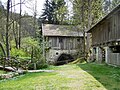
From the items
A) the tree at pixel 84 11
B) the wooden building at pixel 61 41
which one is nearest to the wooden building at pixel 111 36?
the tree at pixel 84 11

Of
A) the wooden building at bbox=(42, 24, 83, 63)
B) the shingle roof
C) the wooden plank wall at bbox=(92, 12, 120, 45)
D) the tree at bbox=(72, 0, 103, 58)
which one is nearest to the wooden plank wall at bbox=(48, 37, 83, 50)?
the wooden building at bbox=(42, 24, 83, 63)

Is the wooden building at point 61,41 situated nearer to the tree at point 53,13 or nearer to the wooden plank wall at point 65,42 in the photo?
the wooden plank wall at point 65,42

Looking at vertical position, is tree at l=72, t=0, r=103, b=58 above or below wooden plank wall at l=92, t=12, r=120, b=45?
above

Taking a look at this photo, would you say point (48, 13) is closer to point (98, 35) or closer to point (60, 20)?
point (60, 20)

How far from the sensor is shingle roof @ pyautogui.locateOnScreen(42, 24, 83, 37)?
1441 inches

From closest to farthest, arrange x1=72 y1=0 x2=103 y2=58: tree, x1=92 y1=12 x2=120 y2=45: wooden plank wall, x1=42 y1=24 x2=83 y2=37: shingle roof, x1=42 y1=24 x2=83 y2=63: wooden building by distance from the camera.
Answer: x1=92 y1=12 x2=120 y2=45: wooden plank wall
x1=72 y1=0 x2=103 y2=58: tree
x1=42 y1=24 x2=83 y2=63: wooden building
x1=42 y1=24 x2=83 y2=37: shingle roof

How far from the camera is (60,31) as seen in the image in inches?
1481

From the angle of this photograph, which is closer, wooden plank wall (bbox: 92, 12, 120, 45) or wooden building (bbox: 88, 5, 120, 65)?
wooden building (bbox: 88, 5, 120, 65)

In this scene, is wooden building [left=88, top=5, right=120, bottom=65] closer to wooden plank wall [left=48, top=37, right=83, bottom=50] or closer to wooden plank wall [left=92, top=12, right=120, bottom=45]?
wooden plank wall [left=92, top=12, right=120, bottom=45]

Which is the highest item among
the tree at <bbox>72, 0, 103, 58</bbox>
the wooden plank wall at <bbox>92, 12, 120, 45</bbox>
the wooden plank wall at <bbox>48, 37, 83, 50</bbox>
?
the tree at <bbox>72, 0, 103, 58</bbox>

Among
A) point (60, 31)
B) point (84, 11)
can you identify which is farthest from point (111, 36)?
point (60, 31)

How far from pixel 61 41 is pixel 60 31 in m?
→ 1.69

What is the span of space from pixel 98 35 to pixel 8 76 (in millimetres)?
14891

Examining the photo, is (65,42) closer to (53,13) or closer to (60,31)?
(60,31)
